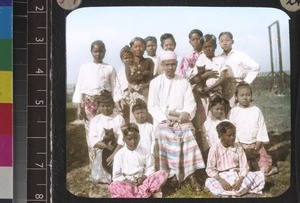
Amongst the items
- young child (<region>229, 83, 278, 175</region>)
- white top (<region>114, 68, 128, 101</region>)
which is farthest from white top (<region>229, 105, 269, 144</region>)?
white top (<region>114, 68, 128, 101</region>)

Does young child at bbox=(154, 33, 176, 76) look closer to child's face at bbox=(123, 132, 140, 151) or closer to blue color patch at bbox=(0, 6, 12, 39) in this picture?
child's face at bbox=(123, 132, 140, 151)

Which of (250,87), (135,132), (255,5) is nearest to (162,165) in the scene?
(135,132)

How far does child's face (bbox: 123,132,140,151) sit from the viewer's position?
869 millimetres

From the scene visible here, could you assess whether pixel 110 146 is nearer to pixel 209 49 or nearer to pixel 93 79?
pixel 93 79

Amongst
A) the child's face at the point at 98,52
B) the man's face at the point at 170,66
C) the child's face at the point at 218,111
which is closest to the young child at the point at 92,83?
the child's face at the point at 98,52

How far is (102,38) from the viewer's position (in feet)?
2.84

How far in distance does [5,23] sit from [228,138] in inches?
20.0

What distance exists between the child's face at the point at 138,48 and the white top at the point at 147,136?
0.14m

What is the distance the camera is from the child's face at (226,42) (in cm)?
87

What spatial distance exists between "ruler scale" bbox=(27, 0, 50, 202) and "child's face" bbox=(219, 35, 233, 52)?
0.36 meters

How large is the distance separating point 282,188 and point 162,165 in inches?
9.6

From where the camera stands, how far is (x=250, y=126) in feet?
2.85

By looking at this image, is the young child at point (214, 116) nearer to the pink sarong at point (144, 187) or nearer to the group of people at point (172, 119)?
the group of people at point (172, 119)

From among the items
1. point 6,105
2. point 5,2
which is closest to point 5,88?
point 6,105
